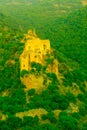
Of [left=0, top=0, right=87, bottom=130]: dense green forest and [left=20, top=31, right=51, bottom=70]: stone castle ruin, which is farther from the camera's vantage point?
[left=20, top=31, right=51, bottom=70]: stone castle ruin

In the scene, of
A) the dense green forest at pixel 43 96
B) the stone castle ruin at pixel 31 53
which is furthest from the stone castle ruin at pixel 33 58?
the dense green forest at pixel 43 96

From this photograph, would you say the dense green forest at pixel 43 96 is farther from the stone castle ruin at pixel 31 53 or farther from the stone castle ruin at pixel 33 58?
the stone castle ruin at pixel 31 53

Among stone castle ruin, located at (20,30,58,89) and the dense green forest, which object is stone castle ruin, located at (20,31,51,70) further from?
the dense green forest

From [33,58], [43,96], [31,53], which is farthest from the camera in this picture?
[33,58]

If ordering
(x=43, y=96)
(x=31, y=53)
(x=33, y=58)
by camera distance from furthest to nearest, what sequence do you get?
(x=33, y=58), (x=31, y=53), (x=43, y=96)

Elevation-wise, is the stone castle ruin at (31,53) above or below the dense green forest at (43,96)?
above

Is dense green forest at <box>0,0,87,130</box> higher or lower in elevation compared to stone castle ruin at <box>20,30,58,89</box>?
lower

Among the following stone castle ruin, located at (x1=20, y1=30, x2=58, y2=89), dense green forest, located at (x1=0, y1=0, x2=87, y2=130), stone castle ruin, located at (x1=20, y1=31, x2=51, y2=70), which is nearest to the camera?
dense green forest, located at (x1=0, y1=0, x2=87, y2=130)

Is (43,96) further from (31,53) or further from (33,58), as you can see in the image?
(31,53)

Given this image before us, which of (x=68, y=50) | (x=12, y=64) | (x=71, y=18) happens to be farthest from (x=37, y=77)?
(x=71, y=18)

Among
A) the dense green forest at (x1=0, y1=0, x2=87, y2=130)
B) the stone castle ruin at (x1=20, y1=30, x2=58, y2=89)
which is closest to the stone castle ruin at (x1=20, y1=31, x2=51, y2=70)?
the stone castle ruin at (x1=20, y1=30, x2=58, y2=89)

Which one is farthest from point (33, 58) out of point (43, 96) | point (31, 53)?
point (43, 96)
